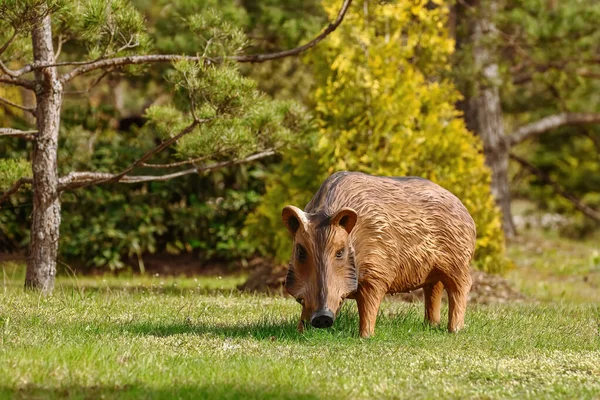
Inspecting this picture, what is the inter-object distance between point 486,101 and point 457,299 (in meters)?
9.96

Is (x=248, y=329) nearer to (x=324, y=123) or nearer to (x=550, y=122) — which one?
(x=324, y=123)

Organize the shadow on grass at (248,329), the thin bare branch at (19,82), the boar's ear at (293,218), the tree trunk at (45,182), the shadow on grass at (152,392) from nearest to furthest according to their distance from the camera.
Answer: the shadow on grass at (152,392), the boar's ear at (293,218), the shadow on grass at (248,329), the thin bare branch at (19,82), the tree trunk at (45,182)

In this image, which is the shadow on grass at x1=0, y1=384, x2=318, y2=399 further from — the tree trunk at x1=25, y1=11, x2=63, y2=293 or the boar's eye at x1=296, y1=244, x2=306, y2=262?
the tree trunk at x1=25, y1=11, x2=63, y2=293

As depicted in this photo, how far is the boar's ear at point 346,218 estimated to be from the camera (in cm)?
678

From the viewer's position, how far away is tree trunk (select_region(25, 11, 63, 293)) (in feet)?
31.2

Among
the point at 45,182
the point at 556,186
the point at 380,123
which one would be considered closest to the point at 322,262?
the point at 45,182

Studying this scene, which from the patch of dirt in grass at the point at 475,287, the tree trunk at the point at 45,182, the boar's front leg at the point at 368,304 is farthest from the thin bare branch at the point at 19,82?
the boar's front leg at the point at 368,304

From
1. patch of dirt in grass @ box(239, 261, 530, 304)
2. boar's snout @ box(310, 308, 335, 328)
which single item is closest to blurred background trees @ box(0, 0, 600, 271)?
patch of dirt in grass @ box(239, 261, 530, 304)

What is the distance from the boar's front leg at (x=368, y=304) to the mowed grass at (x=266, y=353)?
0.44 ft

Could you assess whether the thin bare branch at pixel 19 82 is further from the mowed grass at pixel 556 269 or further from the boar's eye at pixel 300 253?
the mowed grass at pixel 556 269

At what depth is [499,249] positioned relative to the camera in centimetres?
1233

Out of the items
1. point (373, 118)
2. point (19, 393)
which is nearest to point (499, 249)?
point (373, 118)

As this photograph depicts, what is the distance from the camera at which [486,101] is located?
17109 millimetres

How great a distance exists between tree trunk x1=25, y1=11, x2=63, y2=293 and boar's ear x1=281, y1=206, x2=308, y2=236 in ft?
11.2
